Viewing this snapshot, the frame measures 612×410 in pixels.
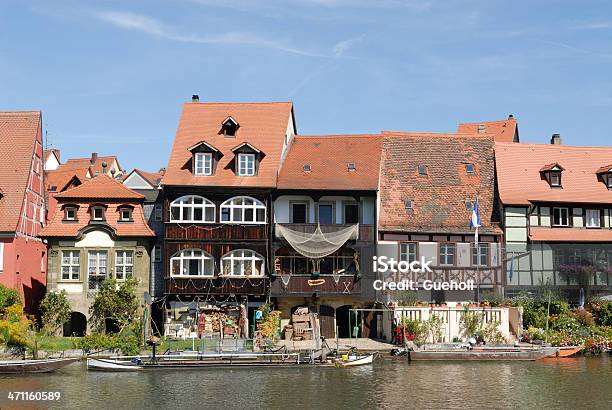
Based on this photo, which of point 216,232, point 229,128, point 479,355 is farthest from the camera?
point 229,128

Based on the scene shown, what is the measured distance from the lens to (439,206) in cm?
5869

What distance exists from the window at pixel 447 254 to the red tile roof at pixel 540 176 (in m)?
4.71

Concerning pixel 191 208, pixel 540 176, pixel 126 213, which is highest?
pixel 540 176

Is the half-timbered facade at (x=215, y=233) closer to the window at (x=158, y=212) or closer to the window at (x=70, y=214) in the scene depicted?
the window at (x=158, y=212)

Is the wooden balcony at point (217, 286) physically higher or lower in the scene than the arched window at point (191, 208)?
lower

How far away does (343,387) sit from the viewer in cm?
3822

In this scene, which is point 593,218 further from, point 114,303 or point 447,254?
point 114,303

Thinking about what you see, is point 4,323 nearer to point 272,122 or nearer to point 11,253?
point 11,253

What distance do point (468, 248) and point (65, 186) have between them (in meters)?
29.0

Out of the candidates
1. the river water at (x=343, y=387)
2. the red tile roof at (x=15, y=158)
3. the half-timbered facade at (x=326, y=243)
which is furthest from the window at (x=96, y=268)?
the river water at (x=343, y=387)

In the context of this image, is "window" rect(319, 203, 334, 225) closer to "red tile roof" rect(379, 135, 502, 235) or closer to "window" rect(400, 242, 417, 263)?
"red tile roof" rect(379, 135, 502, 235)

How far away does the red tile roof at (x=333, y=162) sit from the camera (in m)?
55.3

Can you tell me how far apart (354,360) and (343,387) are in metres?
6.49

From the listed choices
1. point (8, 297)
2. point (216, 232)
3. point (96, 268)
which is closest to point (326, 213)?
point (216, 232)
